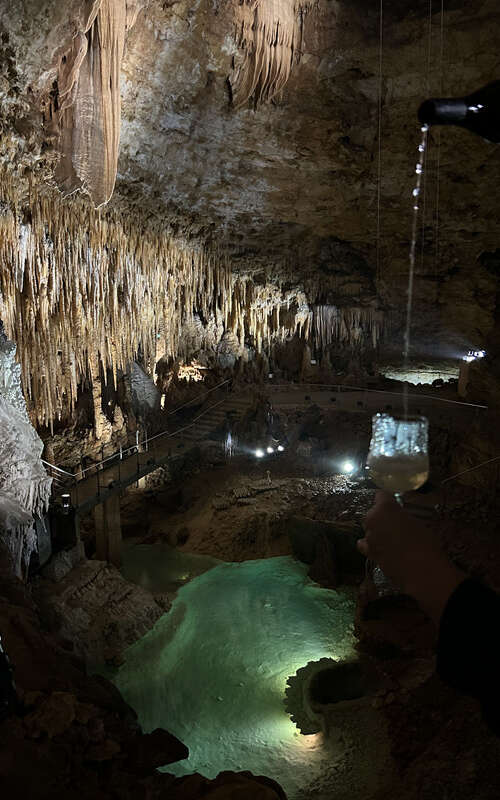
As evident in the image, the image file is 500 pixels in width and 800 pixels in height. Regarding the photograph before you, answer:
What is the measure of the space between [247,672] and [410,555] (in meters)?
7.88

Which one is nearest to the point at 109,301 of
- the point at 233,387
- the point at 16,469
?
the point at 16,469

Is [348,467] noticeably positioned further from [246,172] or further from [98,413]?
[246,172]

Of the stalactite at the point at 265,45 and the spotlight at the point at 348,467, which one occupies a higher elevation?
the stalactite at the point at 265,45

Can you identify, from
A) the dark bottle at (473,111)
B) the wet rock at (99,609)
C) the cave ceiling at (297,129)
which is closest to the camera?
the dark bottle at (473,111)

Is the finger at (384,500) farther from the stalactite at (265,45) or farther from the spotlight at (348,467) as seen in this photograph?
the spotlight at (348,467)

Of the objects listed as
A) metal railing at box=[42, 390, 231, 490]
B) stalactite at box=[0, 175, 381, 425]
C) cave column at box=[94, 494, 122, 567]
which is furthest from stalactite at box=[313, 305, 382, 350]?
cave column at box=[94, 494, 122, 567]

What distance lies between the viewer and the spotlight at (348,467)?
1396 cm

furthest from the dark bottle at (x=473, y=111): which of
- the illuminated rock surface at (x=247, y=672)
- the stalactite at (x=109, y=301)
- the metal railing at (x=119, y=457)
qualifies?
the metal railing at (x=119, y=457)

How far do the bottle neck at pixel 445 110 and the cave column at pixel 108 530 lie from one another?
10.3m

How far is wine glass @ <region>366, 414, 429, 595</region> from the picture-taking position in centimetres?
168

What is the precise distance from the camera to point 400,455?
1706 millimetres

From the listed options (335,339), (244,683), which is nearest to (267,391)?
(335,339)

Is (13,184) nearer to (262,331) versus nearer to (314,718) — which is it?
(314,718)

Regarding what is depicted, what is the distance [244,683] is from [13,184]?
26.0 ft
